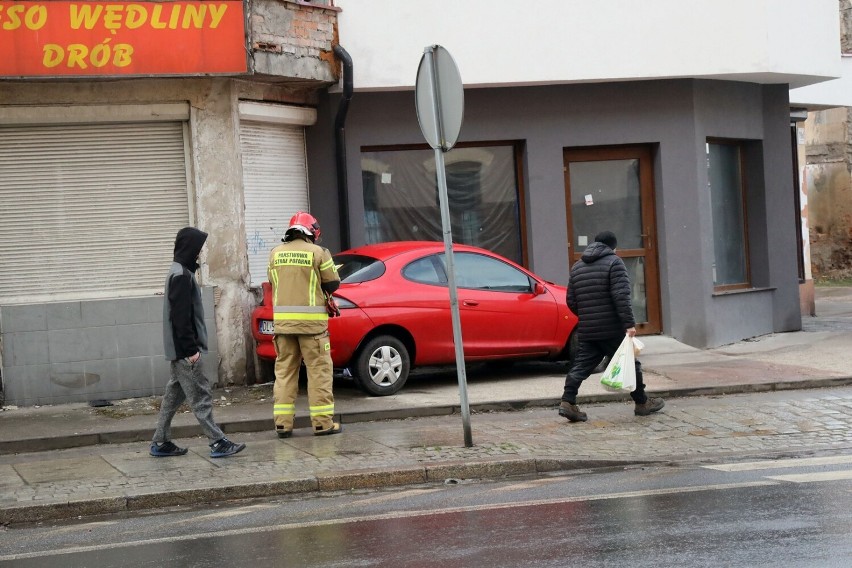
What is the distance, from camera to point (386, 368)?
12055 millimetres

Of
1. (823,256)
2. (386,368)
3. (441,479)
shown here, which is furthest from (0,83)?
(823,256)

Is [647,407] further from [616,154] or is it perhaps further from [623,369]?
[616,154]

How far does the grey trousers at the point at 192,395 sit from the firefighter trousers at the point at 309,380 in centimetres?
92

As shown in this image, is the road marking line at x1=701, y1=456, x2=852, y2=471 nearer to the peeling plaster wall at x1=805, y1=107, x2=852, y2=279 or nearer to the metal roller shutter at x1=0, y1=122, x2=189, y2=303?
the metal roller shutter at x1=0, y1=122, x2=189, y2=303

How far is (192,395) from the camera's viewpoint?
9.25 meters

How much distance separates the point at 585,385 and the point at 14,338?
6152 mm

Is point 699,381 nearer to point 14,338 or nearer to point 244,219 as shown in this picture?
point 244,219

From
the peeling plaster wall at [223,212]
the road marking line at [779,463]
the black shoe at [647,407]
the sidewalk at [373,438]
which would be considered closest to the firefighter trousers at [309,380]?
the sidewalk at [373,438]

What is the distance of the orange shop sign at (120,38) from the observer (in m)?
12.0

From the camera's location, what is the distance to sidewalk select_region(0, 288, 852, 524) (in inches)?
319

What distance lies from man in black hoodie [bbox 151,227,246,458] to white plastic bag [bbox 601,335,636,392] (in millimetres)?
3198

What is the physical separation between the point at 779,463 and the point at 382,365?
4.91m

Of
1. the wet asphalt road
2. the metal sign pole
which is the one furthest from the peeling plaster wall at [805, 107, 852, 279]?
the wet asphalt road

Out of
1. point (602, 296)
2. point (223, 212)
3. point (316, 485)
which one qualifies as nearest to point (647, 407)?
point (602, 296)
